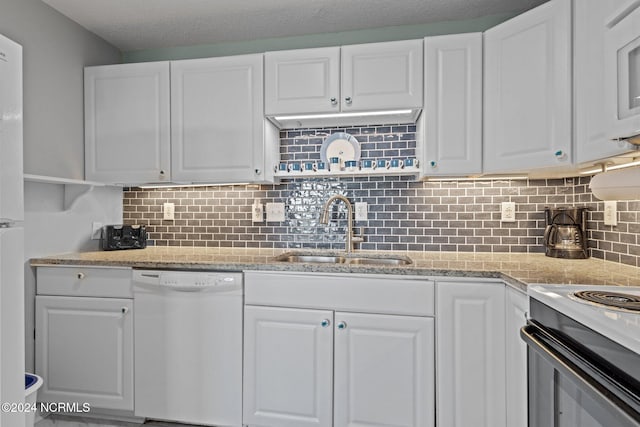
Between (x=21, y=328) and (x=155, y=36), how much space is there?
2.07m

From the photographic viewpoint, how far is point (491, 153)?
2.05 m

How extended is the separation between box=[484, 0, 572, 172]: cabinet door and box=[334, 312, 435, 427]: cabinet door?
3.14 ft

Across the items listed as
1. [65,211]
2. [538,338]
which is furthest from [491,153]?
[65,211]

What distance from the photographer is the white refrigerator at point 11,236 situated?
126 centimetres

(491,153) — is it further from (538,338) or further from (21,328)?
(21,328)

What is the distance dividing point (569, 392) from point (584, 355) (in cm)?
16

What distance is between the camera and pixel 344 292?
74.6 inches

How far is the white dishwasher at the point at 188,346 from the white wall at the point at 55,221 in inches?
25.6

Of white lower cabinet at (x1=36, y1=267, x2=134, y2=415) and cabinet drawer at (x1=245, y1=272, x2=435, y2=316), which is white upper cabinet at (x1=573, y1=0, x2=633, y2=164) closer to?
cabinet drawer at (x1=245, y1=272, x2=435, y2=316)

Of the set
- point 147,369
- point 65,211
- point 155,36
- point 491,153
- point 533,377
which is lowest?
point 147,369

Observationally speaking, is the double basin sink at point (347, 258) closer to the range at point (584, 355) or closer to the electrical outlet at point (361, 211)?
the electrical outlet at point (361, 211)

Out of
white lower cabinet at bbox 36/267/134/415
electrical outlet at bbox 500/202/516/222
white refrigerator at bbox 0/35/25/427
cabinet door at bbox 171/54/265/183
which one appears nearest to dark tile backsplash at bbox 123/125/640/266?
electrical outlet at bbox 500/202/516/222

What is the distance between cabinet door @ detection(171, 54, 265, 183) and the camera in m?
2.34

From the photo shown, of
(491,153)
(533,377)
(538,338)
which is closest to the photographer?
(538,338)
